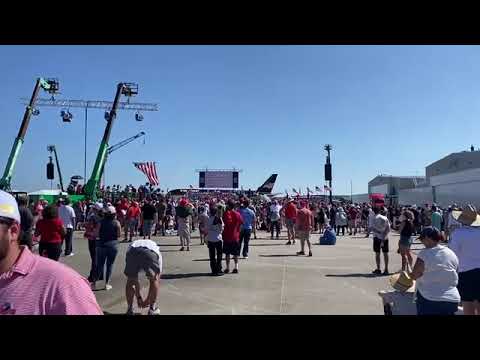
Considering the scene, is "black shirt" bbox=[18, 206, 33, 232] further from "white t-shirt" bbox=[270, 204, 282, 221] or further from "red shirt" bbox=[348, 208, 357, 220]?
"red shirt" bbox=[348, 208, 357, 220]

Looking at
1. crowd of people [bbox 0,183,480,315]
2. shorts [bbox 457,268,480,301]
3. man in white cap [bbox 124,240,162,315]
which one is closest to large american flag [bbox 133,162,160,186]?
crowd of people [bbox 0,183,480,315]

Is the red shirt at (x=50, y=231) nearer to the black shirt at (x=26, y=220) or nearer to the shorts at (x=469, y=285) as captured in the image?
the black shirt at (x=26, y=220)

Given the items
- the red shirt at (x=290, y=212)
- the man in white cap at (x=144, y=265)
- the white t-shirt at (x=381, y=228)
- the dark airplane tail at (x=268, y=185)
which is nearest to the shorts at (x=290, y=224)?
the red shirt at (x=290, y=212)

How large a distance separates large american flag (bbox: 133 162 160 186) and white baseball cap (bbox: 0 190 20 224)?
2987 centimetres

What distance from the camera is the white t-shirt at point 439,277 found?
420 cm

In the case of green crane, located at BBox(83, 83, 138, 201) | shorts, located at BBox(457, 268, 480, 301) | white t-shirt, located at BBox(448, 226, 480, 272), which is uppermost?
green crane, located at BBox(83, 83, 138, 201)

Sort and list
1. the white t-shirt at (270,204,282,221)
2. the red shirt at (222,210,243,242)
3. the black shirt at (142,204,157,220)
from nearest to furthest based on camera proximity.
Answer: the red shirt at (222,210,243,242)
the black shirt at (142,204,157,220)
the white t-shirt at (270,204,282,221)

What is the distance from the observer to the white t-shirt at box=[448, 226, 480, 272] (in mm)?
4770

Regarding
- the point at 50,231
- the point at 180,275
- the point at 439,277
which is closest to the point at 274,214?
the point at 180,275

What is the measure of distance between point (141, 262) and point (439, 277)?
3.77 meters

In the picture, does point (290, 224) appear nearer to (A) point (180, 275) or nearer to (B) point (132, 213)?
(B) point (132, 213)

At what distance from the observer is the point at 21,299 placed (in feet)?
5.45
